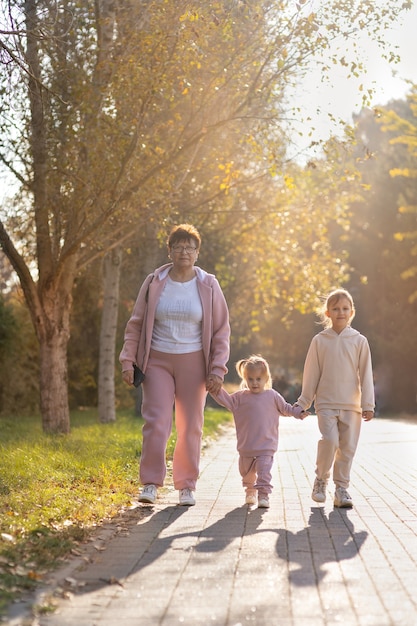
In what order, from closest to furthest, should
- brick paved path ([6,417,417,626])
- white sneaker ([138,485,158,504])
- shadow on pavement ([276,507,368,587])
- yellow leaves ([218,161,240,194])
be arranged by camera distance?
brick paved path ([6,417,417,626]), shadow on pavement ([276,507,368,587]), white sneaker ([138,485,158,504]), yellow leaves ([218,161,240,194])

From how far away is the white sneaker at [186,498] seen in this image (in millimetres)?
9125

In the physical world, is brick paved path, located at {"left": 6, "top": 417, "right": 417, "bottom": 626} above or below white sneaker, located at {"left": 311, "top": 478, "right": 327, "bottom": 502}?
below

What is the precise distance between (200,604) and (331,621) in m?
0.68

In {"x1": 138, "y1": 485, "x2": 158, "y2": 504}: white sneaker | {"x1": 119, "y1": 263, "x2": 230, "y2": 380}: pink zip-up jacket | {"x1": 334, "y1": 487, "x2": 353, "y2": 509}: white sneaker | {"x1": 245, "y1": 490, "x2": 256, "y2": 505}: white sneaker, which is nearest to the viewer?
{"x1": 138, "y1": 485, "x2": 158, "y2": 504}: white sneaker

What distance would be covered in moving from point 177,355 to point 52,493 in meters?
1.53

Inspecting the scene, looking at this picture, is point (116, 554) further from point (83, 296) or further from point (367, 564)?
point (83, 296)

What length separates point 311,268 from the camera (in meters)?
28.5

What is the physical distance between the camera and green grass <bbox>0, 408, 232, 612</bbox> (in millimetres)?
6382

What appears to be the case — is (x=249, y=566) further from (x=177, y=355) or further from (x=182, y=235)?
(x=182, y=235)

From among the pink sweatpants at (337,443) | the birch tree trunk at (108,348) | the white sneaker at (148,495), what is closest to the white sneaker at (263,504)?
the pink sweatpants at (337,443)

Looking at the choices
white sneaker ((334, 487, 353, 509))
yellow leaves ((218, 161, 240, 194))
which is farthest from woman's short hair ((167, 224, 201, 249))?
yellow leaves ((218, 161, 240, 194))

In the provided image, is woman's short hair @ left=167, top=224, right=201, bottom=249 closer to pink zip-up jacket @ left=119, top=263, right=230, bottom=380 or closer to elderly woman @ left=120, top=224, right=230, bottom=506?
elderly woman @ left=120, top=224, right=230, bottom=506

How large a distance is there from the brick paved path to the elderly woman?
1.33 ft

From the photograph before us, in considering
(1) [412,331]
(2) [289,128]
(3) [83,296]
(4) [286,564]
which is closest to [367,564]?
(4) [286,564]
